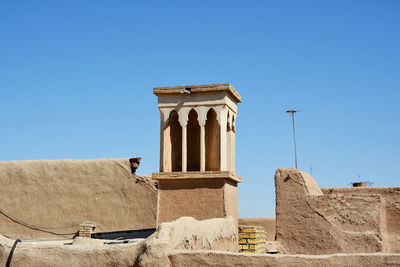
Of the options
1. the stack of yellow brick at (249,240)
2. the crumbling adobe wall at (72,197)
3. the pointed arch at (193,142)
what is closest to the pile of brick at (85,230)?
the crumbling adobe wall at (72,197)

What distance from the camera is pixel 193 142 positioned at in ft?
37.3

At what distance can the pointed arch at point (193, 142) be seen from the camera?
1115cm

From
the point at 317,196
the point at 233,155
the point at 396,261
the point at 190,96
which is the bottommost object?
the point at 396,261

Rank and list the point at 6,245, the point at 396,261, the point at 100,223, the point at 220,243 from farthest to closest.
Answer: the point at 100,223
the point at 220,243
the point at 6,245
the point at 396,261

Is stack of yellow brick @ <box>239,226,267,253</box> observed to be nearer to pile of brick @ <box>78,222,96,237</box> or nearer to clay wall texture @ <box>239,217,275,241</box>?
clay wall texture @ <box>239,217,275,241</box>

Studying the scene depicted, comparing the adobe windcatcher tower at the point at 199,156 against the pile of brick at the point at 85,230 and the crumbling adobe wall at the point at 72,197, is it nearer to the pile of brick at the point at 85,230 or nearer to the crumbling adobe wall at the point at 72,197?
the crumbling adobe wall at the point at 72,197

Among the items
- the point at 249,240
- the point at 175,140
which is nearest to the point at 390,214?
the point at 249,240

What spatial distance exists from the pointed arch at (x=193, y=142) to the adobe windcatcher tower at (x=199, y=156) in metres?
0.02

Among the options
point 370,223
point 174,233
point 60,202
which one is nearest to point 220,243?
point 174,233

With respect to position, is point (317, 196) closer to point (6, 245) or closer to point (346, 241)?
point (346, 241)

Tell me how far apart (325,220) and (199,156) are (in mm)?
3031

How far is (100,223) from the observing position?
53.6 feet

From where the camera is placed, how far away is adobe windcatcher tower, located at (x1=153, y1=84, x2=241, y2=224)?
10047 millimetres

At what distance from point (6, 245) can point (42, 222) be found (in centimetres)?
1016
